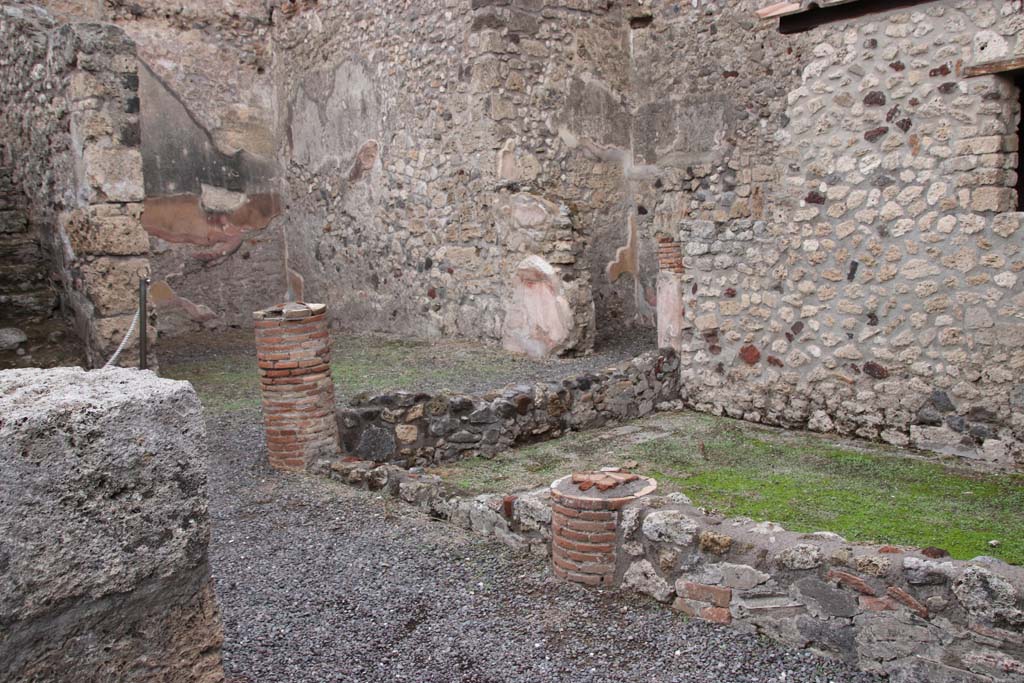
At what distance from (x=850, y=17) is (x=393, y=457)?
4236 millimetres

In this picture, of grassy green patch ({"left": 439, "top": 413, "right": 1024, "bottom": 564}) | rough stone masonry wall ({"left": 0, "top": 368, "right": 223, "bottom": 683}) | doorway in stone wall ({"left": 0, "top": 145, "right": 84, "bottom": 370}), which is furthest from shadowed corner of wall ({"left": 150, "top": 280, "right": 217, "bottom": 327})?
rough stone masonry wall ({"left": 0, "top": 368, "right": 223, "bottom": 683})

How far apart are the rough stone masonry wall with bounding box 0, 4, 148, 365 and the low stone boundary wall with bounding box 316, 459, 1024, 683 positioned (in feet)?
15.8

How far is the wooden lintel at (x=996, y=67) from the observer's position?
5398 millimetres

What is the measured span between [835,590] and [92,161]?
20.9ft

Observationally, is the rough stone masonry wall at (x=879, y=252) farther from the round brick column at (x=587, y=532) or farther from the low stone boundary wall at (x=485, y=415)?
the round brick column at (x=587, y=532)

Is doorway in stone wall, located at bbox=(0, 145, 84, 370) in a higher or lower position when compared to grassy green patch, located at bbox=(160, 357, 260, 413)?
higher

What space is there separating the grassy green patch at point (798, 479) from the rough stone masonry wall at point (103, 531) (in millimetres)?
3144

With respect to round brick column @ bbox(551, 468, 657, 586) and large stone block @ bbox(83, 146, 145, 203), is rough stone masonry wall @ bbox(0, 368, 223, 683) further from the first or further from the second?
large stone block @ bbox(83, 146, 145, 203)

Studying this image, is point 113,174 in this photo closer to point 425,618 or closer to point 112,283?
point 112,283

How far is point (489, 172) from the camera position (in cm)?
901

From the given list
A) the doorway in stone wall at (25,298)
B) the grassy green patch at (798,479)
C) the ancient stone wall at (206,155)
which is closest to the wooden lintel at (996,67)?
the grassy green patch at (798,479)

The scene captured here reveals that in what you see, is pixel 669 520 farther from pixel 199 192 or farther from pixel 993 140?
pixel 199 192

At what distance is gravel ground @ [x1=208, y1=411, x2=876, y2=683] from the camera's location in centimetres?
325

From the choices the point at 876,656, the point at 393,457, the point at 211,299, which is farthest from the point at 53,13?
the point at 876,656
